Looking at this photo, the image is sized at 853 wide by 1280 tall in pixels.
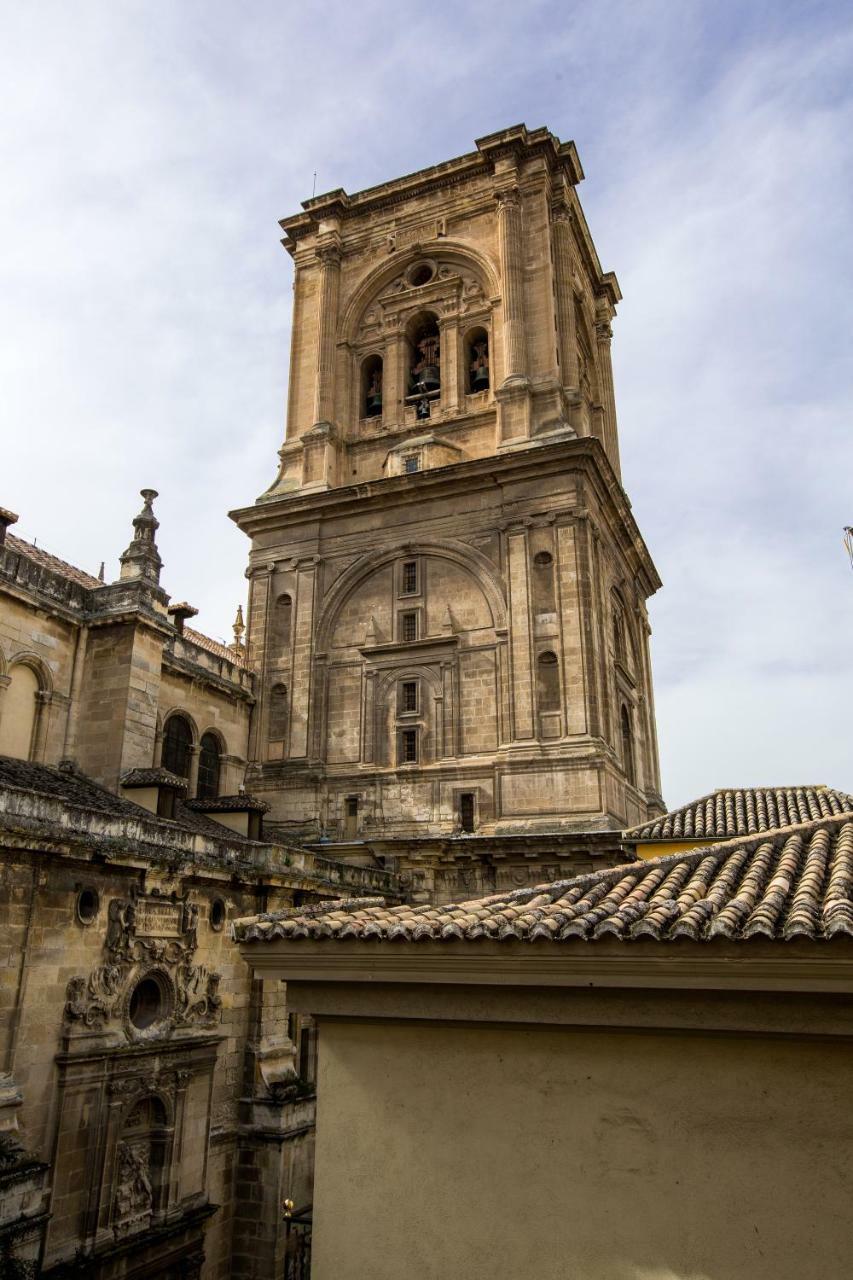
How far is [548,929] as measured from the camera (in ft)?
21.7

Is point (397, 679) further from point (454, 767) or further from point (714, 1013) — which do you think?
point (714, 1013)

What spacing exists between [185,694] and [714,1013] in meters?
20.9

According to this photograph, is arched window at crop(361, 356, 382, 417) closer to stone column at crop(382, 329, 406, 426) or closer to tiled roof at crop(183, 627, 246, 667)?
stone column at crop(382, 329, 406, 426)

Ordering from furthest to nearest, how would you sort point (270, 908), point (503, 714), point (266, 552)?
point (266, 552) → point (503, 714) → point (270, 908)

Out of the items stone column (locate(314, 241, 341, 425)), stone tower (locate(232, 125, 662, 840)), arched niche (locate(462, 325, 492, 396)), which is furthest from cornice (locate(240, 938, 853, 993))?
stone column (locate(314, 241, 341, 425))

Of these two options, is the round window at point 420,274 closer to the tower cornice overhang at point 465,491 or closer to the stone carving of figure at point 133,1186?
the tower cornice overhang at point 465,491

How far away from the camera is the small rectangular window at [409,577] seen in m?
27.8

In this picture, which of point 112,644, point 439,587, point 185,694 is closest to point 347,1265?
point 112,644

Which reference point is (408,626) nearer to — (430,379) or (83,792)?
(430,379)

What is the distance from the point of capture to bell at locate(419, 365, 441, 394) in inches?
1235

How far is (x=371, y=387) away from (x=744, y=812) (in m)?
19.3

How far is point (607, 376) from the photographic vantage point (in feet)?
119

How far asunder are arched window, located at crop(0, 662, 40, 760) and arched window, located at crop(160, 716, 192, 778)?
3.98 m

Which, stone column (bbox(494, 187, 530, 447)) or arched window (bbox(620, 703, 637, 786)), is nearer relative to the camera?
arched window (bbox(620, 703, 637, 786))
